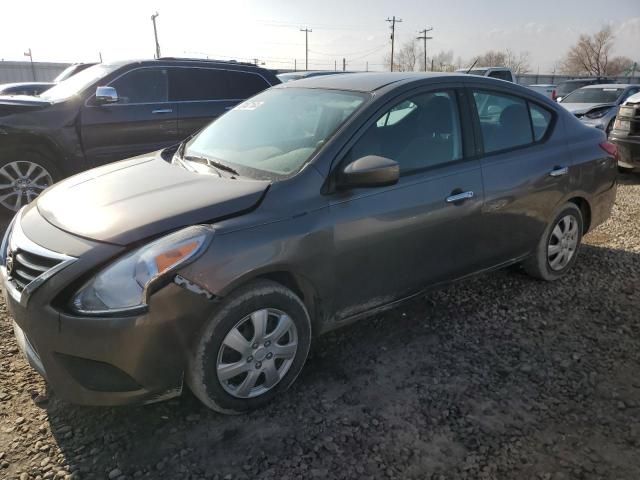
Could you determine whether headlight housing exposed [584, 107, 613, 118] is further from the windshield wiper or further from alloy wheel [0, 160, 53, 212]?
alloy wheel [0, 160, 53, 212]

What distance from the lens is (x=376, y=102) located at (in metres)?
2.99

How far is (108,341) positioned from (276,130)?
167 cm

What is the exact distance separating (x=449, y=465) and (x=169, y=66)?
19.3ft

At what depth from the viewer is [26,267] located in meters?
2.37

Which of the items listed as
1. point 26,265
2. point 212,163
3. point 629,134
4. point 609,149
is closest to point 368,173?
point 212,163

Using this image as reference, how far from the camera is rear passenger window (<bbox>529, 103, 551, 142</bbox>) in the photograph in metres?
3.85

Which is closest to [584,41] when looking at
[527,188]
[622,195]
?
[622,195]

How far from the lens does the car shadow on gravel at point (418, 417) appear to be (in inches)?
90.1

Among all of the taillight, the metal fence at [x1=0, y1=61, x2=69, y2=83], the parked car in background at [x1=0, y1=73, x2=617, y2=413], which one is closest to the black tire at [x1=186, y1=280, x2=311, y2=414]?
the parked car in background at [x1=0, y1=73, x2=617, y2=413]

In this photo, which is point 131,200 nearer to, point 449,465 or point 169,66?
point 449,465

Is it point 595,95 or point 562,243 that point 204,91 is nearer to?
point 562,243

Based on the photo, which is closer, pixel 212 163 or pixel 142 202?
pixel 142 202

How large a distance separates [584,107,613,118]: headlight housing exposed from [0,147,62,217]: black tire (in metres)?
10.6

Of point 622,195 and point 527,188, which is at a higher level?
point 527,188
